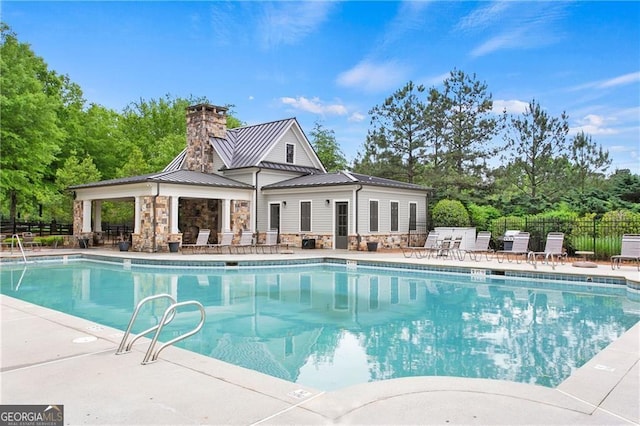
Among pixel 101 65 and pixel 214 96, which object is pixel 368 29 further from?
pixel 214 96

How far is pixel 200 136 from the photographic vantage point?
23391 millimetres

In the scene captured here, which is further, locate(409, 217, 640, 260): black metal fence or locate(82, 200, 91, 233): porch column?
locate(82, 200, 91, 233): porch column

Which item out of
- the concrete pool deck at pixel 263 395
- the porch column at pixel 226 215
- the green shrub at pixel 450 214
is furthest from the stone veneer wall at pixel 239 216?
the concrete pool deck at pixel 263 395

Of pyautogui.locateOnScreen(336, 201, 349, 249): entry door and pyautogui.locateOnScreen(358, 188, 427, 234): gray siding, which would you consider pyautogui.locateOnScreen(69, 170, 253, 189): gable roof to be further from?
pyautogui.locateOnScreen(358, 188, 427, 234): gray siding

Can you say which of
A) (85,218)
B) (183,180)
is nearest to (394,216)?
(183,180)

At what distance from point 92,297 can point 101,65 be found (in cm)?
2229

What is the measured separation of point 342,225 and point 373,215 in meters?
1.41

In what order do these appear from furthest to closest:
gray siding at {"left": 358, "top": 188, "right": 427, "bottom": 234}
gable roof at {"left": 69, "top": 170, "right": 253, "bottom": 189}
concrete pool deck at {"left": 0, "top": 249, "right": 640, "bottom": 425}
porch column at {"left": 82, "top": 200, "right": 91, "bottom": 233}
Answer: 1. porch column at {"left": 82, "top": 200, "right": 91, "bottom": 233}
2. gray siding at {"left": 358, "top": 188, "right": 427, "bottom": 234}
3. gable roof at {"left": 69, "top": 170, "right": 253, "bottom": 189}
4. concrete pool deck at {"left": 0, "top": 249, "right": 640, "bottom": 425}

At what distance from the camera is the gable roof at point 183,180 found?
1819 centimetres

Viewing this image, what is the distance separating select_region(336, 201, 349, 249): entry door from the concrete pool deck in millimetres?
15098

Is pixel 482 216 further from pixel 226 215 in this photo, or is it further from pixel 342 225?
pixel 226 215

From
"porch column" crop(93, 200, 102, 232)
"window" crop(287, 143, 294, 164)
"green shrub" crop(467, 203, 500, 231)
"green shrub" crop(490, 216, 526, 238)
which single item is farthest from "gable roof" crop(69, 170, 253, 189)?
"green shrub" crop(490, 216, 526, 238)

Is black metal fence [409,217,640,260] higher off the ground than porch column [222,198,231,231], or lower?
lower

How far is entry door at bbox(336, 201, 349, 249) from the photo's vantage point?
64.3 ft
